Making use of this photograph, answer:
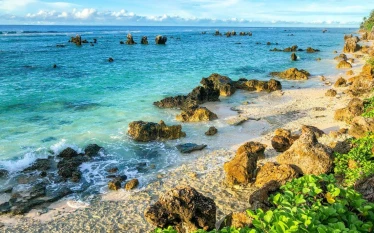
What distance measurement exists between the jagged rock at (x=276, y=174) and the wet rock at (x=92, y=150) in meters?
8.13

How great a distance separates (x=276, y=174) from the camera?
11219mm

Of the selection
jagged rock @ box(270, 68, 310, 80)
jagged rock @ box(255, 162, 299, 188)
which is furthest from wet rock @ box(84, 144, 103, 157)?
jagged rock @ box(270, 68, 310, 80)

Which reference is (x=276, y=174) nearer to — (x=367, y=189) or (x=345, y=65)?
(x=367, y=189)

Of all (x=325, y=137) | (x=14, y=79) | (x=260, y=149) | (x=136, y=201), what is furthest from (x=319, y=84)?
(x=14, y=79)

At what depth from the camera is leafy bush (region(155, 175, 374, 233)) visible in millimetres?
3885

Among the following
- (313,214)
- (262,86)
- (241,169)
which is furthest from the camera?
(262,86)

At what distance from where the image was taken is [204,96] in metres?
24.8

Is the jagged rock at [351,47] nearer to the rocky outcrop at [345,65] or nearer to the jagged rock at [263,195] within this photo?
the rocky outcrop at [345,65]

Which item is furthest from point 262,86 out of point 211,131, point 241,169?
point 241,169

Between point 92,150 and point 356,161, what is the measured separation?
11.6 m

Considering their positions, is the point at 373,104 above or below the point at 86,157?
above

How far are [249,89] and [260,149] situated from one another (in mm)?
14803

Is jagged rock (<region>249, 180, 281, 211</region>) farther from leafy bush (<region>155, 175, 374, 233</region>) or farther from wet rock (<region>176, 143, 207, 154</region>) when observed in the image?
wet rock (<region>176, 143, 207, 154</region>)

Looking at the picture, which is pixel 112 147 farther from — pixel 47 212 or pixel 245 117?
pixel 245 117
